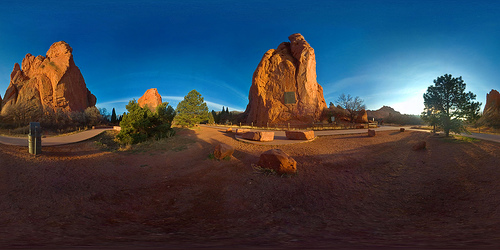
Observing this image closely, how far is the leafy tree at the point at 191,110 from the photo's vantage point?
23.2m

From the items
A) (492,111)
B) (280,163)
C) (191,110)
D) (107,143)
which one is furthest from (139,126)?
(492,111)

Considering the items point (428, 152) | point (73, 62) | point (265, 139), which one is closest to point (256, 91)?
point (265, 139)

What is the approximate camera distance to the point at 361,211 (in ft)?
15.3

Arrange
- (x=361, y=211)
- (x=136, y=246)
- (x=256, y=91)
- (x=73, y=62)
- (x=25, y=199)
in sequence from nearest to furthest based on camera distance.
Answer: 1. (x=136, y=246)
2. (x=361, y=211)
3. (x=25, y=199)
4. (x=256, y=91)
5. (x=73, y=62)

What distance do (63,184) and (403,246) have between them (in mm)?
8849

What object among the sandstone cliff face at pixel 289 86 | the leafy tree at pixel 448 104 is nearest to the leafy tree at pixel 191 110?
the sandstone cliff face at pixel 289 86

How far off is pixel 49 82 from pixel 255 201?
7798cm

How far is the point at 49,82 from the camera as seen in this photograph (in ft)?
182

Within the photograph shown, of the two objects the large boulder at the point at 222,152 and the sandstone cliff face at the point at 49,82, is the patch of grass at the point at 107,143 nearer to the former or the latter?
the large boulder at the point at 222,152

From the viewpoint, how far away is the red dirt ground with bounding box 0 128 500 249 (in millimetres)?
2891

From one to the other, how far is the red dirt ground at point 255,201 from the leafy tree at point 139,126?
16.8ft

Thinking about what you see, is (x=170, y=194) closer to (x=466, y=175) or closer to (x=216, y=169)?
(x=216, y=169)

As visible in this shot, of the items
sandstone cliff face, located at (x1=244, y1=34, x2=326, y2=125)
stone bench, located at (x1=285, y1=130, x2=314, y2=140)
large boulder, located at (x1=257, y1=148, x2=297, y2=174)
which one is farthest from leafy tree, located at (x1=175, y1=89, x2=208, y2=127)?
sandstone cliff face, located at (x1=244, y1=34, x2=326, y2=125)

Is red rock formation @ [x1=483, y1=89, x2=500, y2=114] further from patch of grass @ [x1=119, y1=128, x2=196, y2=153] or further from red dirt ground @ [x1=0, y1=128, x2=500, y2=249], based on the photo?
patch of grass @ [x1=119, y1=128, x2=196, y2=153]
